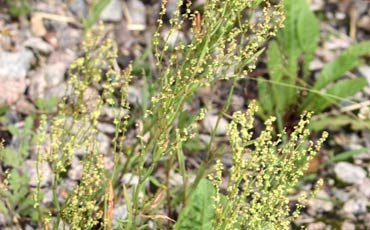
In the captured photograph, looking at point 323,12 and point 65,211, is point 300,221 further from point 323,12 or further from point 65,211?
point 323,12

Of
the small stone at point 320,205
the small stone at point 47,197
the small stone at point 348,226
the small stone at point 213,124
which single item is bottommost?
the small stone at point 348,226

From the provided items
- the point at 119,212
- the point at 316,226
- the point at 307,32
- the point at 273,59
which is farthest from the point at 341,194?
the point at 119,212

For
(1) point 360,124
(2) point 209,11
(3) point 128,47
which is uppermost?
(2) point 209,11

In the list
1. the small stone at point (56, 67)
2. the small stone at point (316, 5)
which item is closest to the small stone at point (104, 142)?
the small stone at point (56, 67)

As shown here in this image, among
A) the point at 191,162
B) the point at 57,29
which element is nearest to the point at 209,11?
the point at 191,162

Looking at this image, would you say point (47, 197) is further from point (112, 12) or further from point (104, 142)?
point (112, 12)

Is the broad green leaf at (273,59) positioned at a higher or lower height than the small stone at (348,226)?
higher

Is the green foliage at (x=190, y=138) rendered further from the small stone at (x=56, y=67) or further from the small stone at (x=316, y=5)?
the small stone at (x=316, y=5)

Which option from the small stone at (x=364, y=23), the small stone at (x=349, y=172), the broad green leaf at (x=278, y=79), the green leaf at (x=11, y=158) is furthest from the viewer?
the small stone at (x=364, y=23)

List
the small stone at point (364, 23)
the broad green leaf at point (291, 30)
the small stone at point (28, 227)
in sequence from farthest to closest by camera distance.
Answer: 1. the small stone at point (364, 23)
2. the broad green leaf at point (291, 30)
3. the small stone at point (28, 227)
